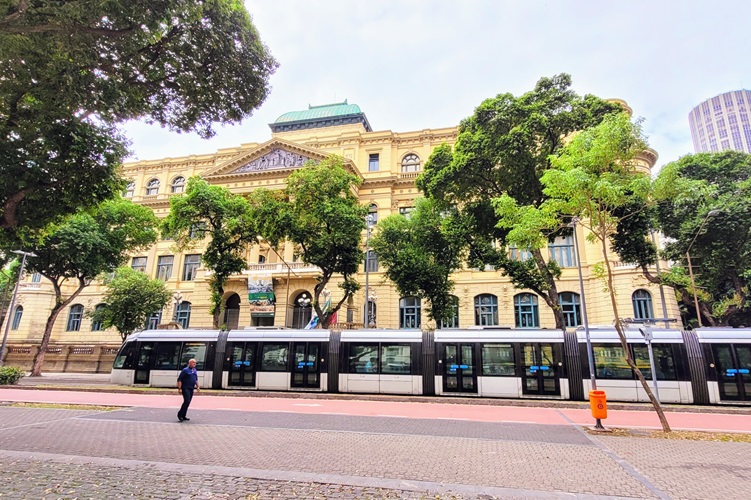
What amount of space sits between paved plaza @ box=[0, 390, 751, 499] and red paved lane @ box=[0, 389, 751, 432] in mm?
1855

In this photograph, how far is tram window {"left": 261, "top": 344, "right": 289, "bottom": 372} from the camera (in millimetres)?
19109

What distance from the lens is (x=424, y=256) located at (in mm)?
25172

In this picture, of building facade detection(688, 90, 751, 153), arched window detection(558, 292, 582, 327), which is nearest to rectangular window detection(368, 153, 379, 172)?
arched window detection(558, 292, 582, 327)

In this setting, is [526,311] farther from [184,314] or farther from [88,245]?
[88,245]

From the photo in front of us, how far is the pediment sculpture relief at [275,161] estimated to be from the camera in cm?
3812

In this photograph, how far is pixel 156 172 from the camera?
46938 millimetres

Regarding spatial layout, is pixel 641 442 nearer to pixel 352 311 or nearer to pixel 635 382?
pixel 635 382

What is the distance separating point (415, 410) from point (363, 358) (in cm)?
431

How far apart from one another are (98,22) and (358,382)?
1518cm

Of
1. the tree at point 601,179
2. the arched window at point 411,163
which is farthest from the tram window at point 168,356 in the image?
the arched window at point 411,163

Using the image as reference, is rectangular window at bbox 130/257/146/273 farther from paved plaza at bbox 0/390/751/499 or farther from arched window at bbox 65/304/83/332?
paved plaza at bbox 0/390/751/499

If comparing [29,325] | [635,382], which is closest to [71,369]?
[29,325]

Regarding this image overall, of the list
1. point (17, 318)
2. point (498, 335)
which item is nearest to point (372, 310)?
point (498, 335)

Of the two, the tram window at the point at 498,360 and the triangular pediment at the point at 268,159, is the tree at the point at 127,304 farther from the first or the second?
the tram window at the point at 498,360
